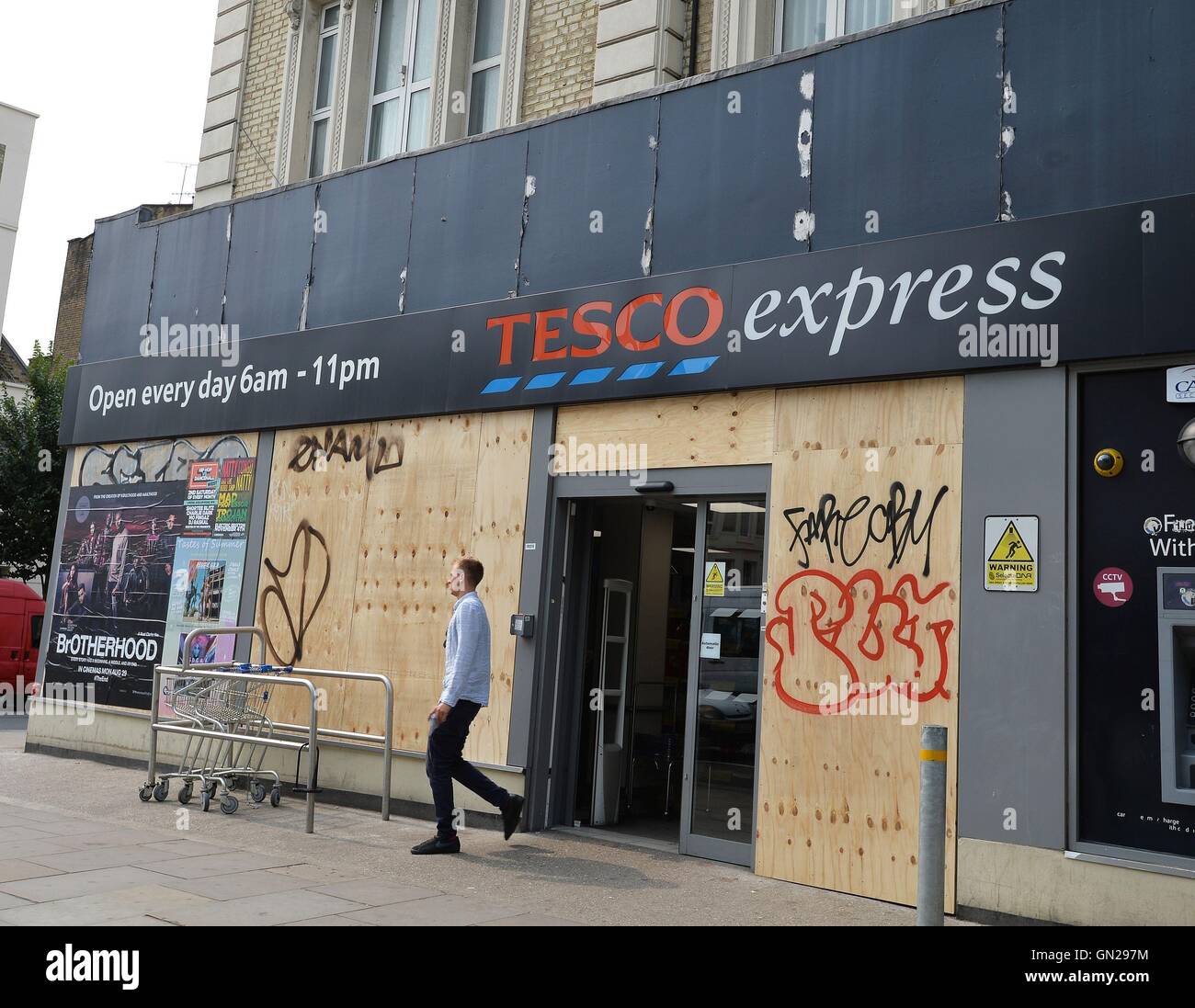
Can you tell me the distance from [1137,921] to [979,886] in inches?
31.2

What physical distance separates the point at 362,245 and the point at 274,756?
183 inches

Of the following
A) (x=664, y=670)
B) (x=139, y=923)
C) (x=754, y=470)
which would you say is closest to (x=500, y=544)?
(x=664, y=670)

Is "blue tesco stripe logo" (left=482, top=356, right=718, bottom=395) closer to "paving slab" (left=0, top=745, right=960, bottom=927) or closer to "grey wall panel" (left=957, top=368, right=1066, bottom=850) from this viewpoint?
"grey wall panel" (left=957, top=368, right=1066, bottom=850)

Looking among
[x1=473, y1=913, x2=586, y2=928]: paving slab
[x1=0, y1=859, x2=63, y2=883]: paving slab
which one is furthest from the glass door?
[x1=0, y1=859, x2=63, y2=883]: paving slab

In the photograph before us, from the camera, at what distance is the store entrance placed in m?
7.40

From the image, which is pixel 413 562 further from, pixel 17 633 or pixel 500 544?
pixel 17 633

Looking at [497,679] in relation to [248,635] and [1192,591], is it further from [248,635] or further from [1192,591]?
[1192,591]

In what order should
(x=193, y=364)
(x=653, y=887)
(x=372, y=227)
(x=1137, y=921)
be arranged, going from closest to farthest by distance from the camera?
(x=1137, y=921), (x=653, y=887), (x=372, y=227), (x=193, y=364)

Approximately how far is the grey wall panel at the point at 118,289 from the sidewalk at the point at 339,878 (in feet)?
18.4

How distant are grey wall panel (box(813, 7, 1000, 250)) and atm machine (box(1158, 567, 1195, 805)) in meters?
2.36

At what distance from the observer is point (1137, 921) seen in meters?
5.54

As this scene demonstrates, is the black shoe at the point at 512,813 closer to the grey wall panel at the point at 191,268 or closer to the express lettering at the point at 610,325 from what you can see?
the express lettering at the point at 610,325
